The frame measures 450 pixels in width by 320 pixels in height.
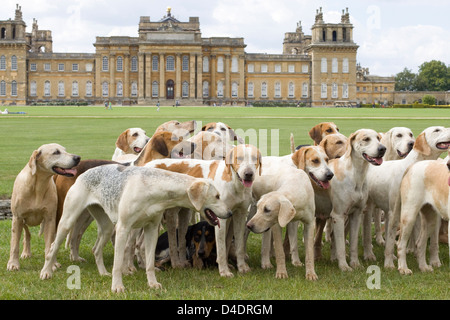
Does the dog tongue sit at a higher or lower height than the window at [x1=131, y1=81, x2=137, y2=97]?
lower

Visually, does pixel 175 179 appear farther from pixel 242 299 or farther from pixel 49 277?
pixel 49 277

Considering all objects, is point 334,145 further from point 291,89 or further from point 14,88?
point 14,88

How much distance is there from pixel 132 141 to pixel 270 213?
3268 mm

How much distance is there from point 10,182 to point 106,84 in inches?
3206

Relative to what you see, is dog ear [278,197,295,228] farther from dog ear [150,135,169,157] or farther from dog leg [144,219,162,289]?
dog ear [150,135,169,157]

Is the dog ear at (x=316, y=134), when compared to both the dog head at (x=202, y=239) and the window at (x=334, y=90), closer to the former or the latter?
the dog head at (x=202, y=239)

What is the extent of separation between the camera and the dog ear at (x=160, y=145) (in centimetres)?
746

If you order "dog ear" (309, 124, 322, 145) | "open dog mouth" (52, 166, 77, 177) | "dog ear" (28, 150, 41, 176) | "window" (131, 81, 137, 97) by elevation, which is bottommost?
"open dog mouth" (52, 166, 77, 177)

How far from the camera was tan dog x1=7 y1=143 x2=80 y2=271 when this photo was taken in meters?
6.53

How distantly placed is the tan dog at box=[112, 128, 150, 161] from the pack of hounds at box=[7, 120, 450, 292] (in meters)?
1.13

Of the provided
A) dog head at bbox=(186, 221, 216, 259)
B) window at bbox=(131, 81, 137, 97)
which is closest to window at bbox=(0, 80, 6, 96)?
window at bbox=(131, 81, 137, 97)

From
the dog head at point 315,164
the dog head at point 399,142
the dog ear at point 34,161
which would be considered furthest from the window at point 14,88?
the dog head at point 315,164

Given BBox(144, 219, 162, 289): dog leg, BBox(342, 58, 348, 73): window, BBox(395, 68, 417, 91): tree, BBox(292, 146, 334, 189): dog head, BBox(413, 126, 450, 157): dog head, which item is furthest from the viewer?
BBox(395, 68, 417, 91): tree

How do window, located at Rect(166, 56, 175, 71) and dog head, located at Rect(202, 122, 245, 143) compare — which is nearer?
dog head, located at Rect(202, 122, 245, 143)
